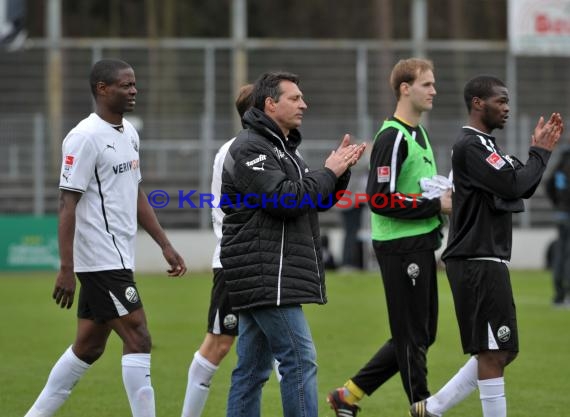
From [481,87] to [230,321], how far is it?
Answer: 7.30 feet

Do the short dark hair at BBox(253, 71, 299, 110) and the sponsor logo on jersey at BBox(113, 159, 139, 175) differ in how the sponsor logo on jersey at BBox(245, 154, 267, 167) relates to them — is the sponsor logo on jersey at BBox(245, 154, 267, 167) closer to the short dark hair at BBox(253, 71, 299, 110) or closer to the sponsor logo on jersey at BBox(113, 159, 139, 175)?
the short dark hair at BBox(253, 71, 299, 110)

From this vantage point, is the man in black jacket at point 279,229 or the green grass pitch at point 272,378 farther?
the green grass pitch at point 272,378

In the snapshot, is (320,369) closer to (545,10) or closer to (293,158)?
(293,158)

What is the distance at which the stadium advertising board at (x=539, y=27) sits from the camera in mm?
29094

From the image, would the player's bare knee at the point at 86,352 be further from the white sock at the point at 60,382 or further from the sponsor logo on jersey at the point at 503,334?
the sponsor logo on jersey at the point at 503,334

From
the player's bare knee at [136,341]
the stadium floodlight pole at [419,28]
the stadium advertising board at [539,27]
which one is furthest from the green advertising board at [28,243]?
the player's bare knee at [136,341]

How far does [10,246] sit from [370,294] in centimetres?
886

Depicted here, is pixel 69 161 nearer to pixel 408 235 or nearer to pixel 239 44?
pixel 408 235

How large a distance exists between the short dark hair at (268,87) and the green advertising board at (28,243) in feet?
61.0

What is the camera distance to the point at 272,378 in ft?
35.1

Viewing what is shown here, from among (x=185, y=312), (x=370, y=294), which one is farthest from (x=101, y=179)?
(x=370, y=294)

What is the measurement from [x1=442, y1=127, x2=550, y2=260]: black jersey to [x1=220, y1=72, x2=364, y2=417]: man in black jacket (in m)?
1.05

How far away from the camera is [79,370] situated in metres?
7.71

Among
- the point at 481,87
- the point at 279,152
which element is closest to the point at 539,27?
the point at 481,87
